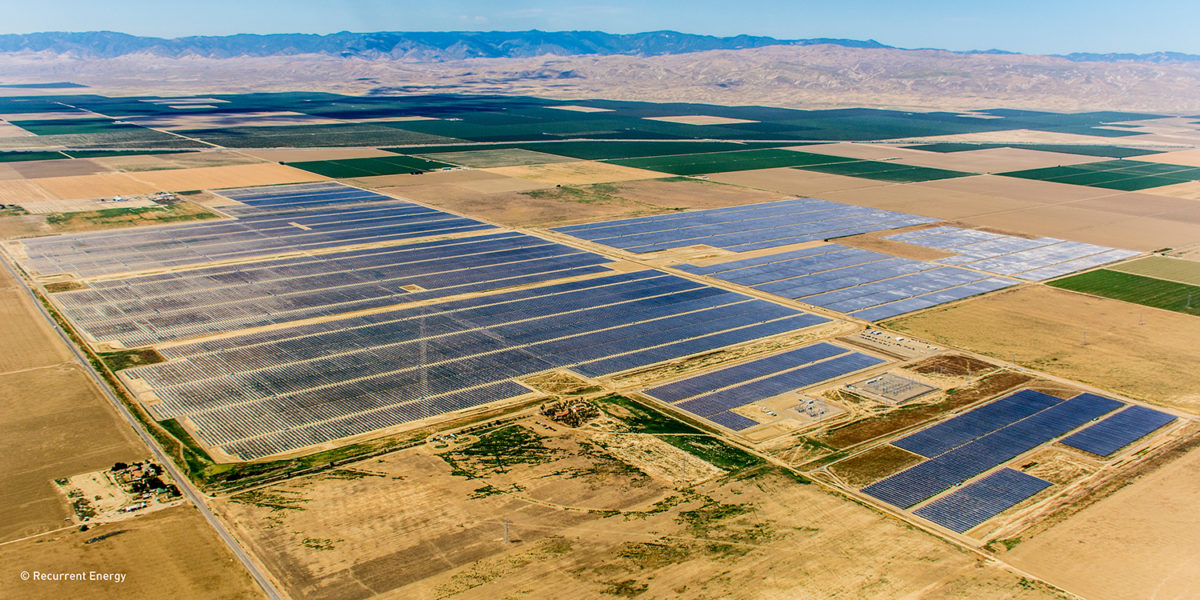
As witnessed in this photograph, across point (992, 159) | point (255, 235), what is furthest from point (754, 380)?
point (992, 159)

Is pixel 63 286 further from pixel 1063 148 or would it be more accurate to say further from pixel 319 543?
pixel 1063 148

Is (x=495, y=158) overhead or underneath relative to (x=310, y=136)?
underneath

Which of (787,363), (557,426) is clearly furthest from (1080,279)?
(557,426)

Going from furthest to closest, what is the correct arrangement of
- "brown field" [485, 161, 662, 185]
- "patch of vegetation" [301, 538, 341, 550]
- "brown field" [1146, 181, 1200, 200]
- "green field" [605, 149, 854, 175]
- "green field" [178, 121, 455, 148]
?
"green field" [178, 121, 455, 148]
"green field" [605, 149, 854, 175]
"brown field" [485, 161, 662, 185]
"brown field" [1146, 181, 1200, 200]
"patch of vegetation" [301, 538, 341, 550]

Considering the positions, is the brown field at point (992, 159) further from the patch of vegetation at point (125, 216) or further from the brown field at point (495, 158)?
the patch of vegetation at point (125, 216)

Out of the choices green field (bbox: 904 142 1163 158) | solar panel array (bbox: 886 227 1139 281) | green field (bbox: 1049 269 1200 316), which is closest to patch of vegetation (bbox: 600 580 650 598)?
green field (bbox: 1049 269 1200 316)

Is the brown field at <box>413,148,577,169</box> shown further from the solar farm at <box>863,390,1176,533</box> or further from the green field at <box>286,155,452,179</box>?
the solar farm at <box>863,390,1176,533</box>

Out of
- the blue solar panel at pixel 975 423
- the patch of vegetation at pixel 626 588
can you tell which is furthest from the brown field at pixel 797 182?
the patch of vegetation at pixel 626 588
